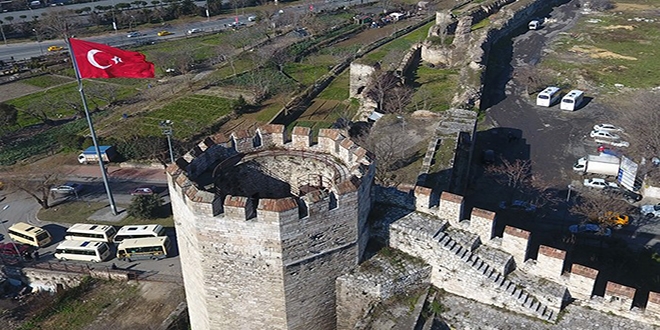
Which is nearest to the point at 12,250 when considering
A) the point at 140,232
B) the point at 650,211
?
the point at 140,232

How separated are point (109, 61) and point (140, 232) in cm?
997

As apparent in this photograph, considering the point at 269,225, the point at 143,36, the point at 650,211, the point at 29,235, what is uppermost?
the point at 269,225

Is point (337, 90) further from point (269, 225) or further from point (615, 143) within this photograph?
point (269, 225)

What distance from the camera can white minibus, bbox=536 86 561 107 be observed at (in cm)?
4253

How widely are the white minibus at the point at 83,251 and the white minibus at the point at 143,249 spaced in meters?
0.96

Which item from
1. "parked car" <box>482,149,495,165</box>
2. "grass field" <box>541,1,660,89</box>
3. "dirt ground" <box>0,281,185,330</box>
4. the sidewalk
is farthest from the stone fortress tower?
"grass field" <box>541,1,660,89</box>

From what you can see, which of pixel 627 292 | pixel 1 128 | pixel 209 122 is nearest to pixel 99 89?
pixel 1 128

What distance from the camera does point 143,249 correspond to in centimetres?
2825

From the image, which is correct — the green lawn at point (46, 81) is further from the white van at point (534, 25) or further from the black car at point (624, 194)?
the black car at point (624, 194)

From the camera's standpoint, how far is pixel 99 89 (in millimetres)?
56844

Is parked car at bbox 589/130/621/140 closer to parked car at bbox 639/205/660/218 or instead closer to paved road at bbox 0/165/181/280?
parked car at bbox 639/205/660/218

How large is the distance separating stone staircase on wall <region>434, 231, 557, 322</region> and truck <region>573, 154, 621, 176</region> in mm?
19918

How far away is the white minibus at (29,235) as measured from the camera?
98.3ft

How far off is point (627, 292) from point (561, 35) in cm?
5642
